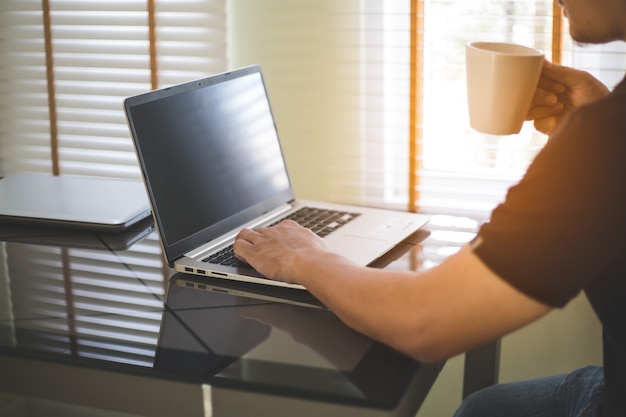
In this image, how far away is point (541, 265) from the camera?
82 cm

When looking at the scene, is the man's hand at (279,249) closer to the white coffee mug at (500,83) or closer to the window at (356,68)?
the white coffee mug at (500,83)

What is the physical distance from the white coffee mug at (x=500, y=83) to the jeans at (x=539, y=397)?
38cm

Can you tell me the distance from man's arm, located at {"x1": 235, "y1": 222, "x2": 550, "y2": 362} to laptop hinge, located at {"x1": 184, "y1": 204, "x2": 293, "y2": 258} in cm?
30

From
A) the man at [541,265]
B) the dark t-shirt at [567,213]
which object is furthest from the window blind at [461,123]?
the dark t-shirt at [567,213]

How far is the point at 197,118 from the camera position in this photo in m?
1.45

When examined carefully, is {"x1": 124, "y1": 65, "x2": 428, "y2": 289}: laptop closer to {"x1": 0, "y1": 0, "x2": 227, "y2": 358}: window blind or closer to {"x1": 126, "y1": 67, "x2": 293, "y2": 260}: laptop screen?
{"x1": 126, "y1": 67, "x2": 293, "y2": 260}: laptop screen

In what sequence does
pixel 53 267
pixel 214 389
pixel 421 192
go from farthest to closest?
pixel 421 192
pixel 53 267
pixel 214 389

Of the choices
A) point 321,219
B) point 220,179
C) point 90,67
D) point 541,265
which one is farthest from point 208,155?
point 90,67

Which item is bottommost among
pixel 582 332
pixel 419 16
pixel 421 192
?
pixel 582 332

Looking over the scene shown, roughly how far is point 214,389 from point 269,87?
128cm

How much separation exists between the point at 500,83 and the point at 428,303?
471 mm

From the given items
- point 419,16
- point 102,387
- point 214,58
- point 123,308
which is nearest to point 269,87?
point 214,58

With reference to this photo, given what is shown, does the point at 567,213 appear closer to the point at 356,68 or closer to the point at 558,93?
the point at 558,93

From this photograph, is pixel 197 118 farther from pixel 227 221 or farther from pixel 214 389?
pixel 214 389
